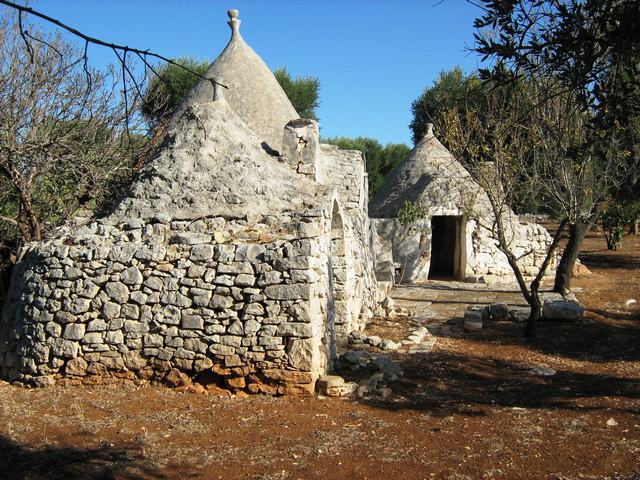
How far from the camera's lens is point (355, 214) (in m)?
11.2

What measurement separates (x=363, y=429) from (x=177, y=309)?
2285 millimetres

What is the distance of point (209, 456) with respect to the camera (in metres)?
5.36

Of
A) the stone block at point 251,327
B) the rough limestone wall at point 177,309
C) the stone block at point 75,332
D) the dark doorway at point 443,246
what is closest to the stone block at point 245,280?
the rough limestone wall at point 177,309

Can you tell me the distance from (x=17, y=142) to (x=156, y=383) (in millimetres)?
4812

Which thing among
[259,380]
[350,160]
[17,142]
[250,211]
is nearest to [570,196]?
[350,160]

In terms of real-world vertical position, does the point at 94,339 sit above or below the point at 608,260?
below

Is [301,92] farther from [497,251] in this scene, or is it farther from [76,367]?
A: [76,367]

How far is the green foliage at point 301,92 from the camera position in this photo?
25.2 meters

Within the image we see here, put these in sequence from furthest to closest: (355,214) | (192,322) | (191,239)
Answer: (355,214), (191,239), (192,322)

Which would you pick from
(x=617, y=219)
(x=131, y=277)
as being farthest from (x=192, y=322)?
(x=617, y=219)

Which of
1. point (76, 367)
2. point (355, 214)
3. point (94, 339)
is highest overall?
point (355, 214)

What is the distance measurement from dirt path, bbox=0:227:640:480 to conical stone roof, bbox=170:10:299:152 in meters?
5.14

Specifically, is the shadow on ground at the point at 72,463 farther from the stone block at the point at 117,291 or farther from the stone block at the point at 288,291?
the stone block at the point at 288,291

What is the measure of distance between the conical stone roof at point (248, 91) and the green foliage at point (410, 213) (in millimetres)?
4377
